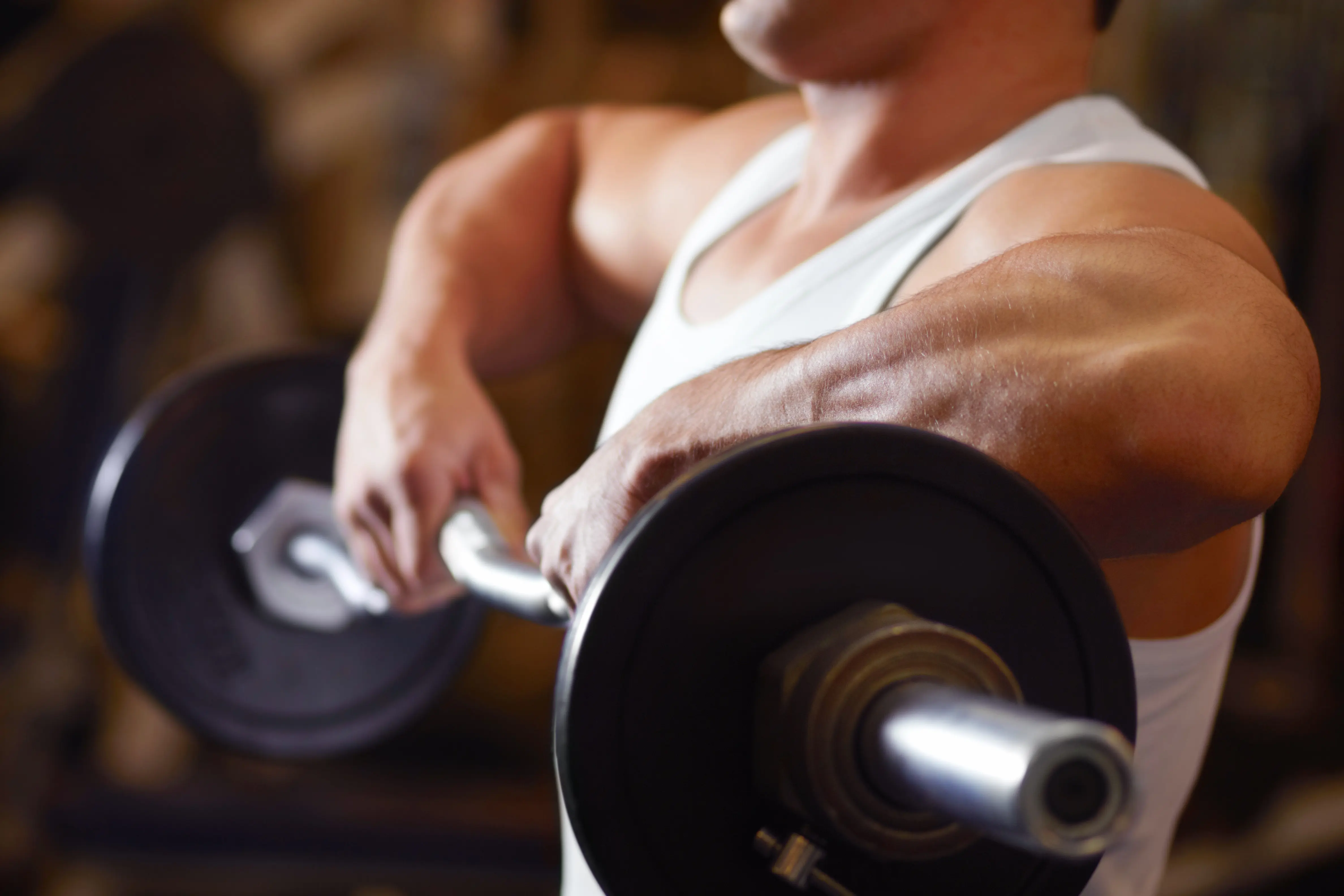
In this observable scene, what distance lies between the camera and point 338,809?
1701 millimetres

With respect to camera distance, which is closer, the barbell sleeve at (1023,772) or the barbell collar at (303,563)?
the barbell sleeve at (1023,772)

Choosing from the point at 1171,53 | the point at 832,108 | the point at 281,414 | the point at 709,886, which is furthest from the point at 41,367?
the point at 1171,53

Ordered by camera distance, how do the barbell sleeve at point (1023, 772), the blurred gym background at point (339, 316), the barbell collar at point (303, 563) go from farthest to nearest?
the blurred gym background at point (339, 316)
the barbell collar at point (303, 563)
the barbell sleeve at point (1023, 772)

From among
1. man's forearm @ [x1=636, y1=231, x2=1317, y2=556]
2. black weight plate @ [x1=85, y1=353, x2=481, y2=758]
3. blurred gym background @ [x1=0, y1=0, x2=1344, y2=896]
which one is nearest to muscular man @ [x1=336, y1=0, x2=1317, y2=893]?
man's forearm @ [x1=636, y1=231, x2=1317, y2=556]

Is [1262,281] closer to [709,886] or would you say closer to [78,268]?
[709,886]

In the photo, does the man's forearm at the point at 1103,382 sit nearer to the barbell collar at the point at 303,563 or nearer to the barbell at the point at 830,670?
the barbell at the point at 830,670

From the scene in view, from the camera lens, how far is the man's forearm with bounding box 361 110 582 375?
918 millimetres

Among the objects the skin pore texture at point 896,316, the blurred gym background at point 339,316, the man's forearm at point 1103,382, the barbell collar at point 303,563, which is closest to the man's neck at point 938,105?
the skin pore texture at point 896,316

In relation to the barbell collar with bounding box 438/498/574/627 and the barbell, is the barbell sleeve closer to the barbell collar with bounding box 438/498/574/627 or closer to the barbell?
the barbell

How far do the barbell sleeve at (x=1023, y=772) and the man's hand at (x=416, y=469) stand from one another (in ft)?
1.44

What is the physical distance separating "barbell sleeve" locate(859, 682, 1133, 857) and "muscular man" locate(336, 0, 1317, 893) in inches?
5.1

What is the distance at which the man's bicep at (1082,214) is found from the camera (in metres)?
0.53

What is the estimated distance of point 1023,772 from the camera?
0.97 feet

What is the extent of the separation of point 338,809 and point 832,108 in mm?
1396
